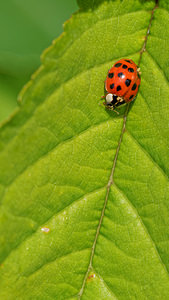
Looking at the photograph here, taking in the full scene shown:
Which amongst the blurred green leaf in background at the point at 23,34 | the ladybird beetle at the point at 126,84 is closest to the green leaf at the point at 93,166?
the ladybird beetle at the point at 126,84

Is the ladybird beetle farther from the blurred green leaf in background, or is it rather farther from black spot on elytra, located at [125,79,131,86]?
the blurred green leaf in background

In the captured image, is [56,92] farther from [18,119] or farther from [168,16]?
[168,16]

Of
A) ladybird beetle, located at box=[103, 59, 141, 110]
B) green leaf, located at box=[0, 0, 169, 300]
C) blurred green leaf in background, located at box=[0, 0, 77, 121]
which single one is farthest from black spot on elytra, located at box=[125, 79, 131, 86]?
blurred green leaf in background, located at box=[0, 0, 77, 121]

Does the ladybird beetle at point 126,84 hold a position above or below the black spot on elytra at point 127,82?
below

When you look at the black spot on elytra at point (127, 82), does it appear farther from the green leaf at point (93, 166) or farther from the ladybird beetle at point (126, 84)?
the green leaf at point (93, 166)

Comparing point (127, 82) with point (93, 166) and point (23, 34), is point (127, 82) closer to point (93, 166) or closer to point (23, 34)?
point (93, 166)

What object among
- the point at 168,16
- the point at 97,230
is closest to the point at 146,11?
the point at 168,16

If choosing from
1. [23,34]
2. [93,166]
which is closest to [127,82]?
[93,166]
